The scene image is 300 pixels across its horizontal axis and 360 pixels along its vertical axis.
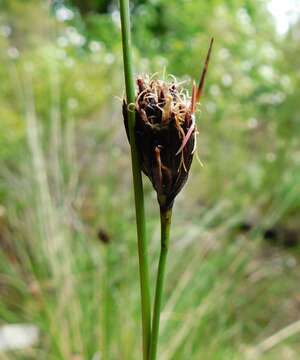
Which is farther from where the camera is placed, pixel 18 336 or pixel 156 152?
pixel 18 336

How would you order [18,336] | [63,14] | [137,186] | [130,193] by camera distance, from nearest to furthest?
[137,186], [18,336], [130,193], [63,14]

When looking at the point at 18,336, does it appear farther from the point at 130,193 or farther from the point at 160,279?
the point at 160,279

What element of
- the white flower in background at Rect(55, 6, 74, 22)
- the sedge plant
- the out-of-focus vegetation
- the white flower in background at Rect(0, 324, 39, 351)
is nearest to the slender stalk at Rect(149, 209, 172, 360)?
the sedge plant

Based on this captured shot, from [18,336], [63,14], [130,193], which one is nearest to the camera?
[18,336]

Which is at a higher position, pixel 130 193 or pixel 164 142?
pixel 164 142

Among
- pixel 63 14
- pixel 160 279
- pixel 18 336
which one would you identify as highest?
pixel 63 14

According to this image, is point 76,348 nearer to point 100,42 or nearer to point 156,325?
point 156,325

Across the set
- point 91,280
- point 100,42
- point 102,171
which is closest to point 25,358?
point 91,280

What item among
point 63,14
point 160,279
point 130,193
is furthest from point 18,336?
point 63,14

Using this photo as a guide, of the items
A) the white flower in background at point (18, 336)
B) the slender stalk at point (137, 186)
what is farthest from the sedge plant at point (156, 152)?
the white flower in background at point (18, 336)

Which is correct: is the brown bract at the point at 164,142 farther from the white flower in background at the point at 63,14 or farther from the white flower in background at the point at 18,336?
the white flower in background at the point at 63,14
